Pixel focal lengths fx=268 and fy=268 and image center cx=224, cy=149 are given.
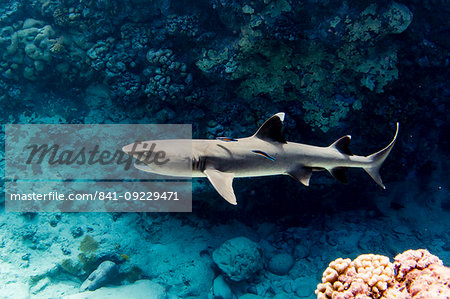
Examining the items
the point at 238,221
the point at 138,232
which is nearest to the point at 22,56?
the point at 138,232

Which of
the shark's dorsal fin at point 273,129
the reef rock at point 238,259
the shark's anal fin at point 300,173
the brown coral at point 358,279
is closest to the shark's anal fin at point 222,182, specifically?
the shark's dorsal fin at point 273,129

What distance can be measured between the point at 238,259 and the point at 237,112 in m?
3.90

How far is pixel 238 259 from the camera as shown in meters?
7.07

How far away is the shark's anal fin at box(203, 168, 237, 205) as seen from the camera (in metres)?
2.58

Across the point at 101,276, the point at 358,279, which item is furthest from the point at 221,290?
the point at 358,279

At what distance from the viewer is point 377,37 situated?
6285mm

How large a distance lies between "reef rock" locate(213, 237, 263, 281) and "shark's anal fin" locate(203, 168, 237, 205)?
4.84 meters

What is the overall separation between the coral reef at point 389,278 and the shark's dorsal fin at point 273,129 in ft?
5.46

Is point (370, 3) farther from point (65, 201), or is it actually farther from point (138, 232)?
point (65, 201)

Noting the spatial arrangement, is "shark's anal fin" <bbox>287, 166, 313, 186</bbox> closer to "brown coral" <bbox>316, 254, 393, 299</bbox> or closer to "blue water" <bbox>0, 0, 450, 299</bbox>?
"brown coral" <bbox>316, 254, 393, 299</bbox>

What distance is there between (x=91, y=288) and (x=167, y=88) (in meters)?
5.27

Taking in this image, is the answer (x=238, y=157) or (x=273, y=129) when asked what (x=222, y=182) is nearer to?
(x=238, y=157)

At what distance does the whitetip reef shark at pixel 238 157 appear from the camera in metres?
2.81

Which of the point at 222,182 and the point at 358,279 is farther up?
the point at 222,182
